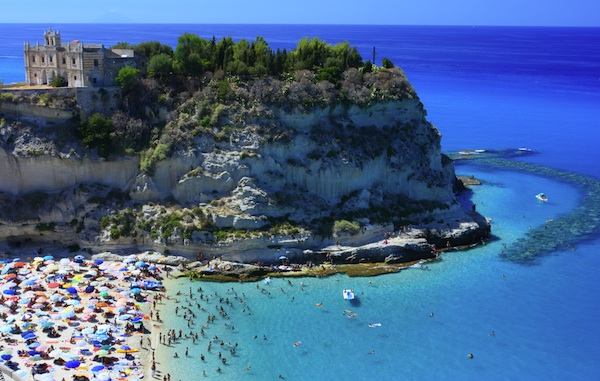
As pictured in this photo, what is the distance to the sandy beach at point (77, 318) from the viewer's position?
3241 cm

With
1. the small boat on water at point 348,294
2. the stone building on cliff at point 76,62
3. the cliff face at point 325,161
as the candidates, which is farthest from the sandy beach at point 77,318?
the stone building on cliff at point 76,62

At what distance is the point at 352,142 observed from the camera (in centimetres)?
5262

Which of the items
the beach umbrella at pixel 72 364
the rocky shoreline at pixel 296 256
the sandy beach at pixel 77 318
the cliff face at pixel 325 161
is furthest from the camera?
the cliff face at pixel 325 161

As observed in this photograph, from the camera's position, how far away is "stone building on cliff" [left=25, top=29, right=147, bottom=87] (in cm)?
5247

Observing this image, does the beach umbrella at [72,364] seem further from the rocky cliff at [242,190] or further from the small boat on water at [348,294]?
the small boat on water at [348,294]

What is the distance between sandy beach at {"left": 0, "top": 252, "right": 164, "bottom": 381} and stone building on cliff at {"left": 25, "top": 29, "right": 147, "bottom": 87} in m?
16.1

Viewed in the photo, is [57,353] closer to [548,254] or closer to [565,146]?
[548,254]

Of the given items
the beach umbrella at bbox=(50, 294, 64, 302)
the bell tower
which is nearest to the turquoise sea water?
the beach umbrella at bbox=(50, 294, 64, 302)

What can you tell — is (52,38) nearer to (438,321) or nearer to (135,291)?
(135,291)

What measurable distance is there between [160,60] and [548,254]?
36.9 meters

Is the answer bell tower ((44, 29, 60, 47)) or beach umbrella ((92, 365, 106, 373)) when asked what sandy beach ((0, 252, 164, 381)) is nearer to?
beach umbrella ((92, 365, 106, 373))

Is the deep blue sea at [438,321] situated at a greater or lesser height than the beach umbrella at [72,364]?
lesser

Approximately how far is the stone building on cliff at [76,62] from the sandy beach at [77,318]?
Answer: 635 inches

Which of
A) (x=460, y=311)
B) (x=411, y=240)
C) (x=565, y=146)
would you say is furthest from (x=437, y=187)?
(x=565, y=146)
